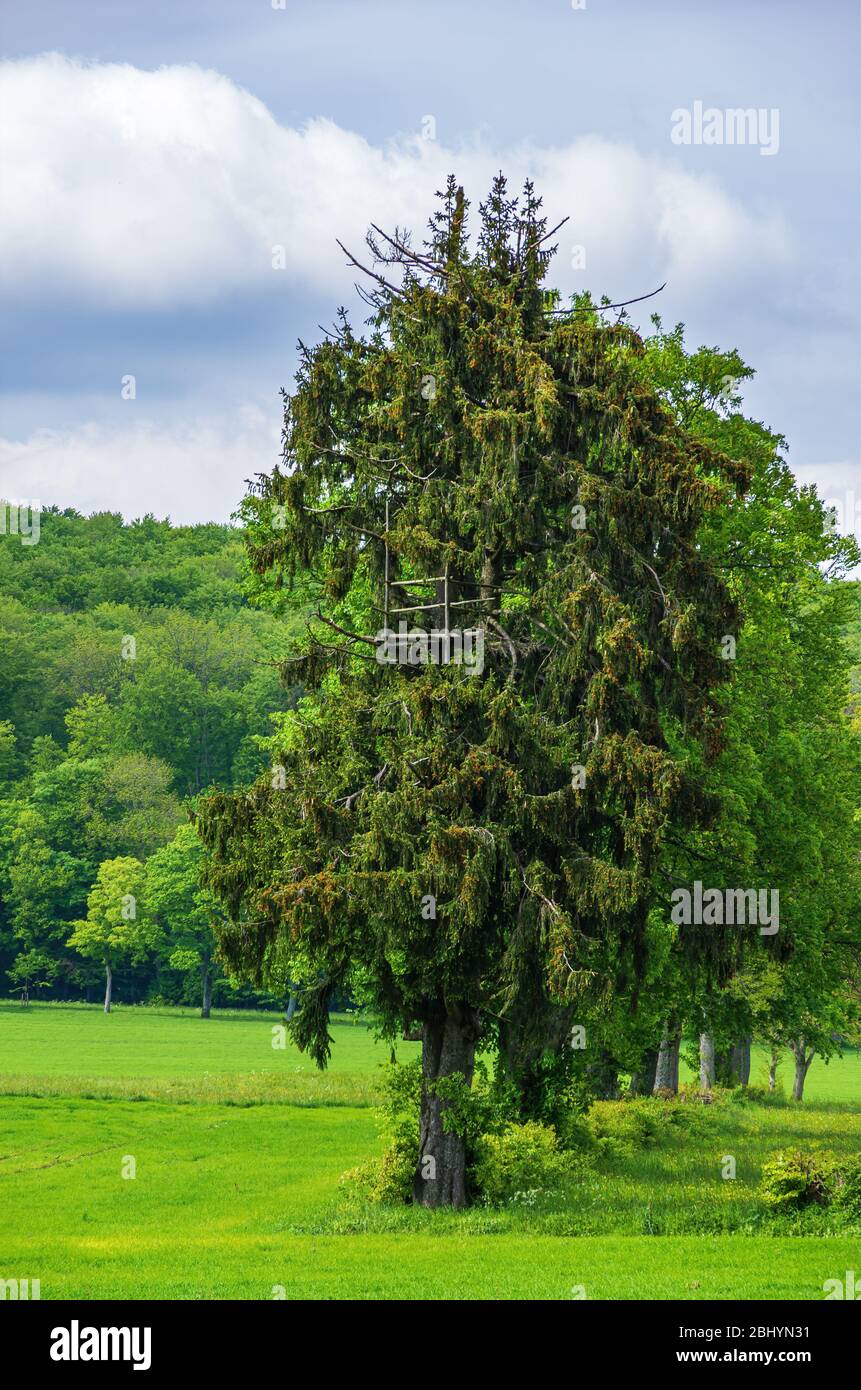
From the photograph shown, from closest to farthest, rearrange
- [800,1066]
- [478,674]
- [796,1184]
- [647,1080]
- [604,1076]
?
[796,1184]
[478,674]
[604,1076]
[647,1080]
[800,1066]

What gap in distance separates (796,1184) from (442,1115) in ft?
15.9

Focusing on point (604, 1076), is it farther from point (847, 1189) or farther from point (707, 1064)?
point (847, 1189)

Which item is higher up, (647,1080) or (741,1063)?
(647,1080)

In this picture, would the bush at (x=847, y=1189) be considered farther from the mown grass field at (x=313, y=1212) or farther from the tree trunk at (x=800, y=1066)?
the tree trunk at (x=800, y=1066)

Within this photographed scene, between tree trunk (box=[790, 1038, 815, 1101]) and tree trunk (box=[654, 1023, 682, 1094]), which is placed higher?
tree trunk (box=[654, 1023, 682, 1094])

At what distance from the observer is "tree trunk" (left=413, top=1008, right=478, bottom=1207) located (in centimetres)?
1977

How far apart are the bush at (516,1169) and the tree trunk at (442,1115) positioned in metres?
0.33

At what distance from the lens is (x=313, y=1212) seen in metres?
20.2

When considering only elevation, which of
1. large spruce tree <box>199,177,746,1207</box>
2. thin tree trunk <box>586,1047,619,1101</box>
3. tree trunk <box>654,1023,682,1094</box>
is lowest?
tree trunk <box>654,1023,682,1094</box>

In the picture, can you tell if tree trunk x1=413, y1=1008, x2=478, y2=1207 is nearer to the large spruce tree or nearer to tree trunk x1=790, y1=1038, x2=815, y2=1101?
the large spruce tree

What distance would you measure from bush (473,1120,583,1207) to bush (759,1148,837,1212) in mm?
3337

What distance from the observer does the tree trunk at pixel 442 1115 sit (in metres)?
19.8

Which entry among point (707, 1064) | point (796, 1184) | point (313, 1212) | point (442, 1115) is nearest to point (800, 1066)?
point (707, 1064)

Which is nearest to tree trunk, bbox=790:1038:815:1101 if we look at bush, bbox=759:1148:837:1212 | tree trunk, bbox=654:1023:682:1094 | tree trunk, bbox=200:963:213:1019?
tree trunk, bbox=654:1023:682:1094
